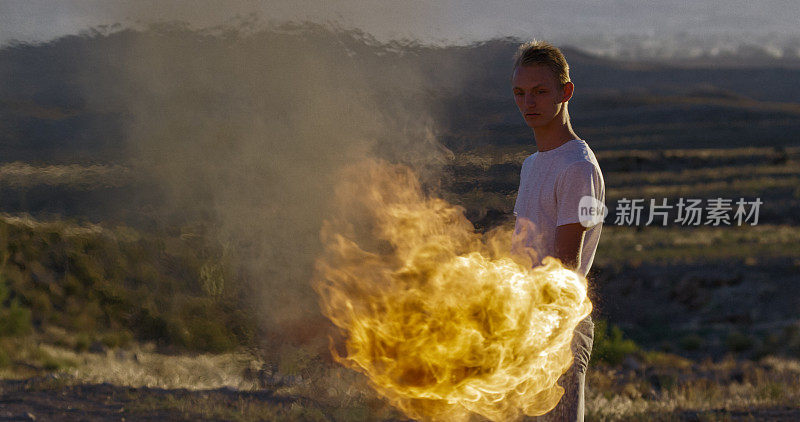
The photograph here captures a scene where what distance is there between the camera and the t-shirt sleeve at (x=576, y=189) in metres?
2.84

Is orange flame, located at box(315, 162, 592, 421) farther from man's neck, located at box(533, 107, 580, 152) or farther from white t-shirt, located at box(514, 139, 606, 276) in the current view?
man's neck, located at box(533, 107, 580, 152)

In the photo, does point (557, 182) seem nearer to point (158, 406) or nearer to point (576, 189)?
point (576, 189)

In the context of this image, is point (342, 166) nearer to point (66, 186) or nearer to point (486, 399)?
point (66, 186)

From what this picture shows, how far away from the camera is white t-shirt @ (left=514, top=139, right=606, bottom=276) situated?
2.86 meters

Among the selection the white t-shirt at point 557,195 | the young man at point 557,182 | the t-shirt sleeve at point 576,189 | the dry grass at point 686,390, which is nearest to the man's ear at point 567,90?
the young man at point 557,182

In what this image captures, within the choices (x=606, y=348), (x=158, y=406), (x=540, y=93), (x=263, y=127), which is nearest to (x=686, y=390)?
(x=606, y=348)

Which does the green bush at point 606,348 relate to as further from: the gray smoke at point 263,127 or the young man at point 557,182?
the young man at point 557,182

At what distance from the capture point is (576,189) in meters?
2.86

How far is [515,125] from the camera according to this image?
7.70 m

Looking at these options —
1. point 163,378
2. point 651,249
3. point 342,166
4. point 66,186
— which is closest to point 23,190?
point 66,186

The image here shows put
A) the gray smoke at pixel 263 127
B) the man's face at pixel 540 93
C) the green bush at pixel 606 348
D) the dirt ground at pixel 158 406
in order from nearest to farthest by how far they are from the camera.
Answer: the man's face at pixel 540 93
the gray smoke at pixel 263 127
the dirt ground at pixel 158 406
the green bush at pixel 606 348

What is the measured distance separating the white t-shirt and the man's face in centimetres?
15

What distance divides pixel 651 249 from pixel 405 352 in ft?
92.6

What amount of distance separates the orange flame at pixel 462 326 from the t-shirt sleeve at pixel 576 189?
20 centimetres
